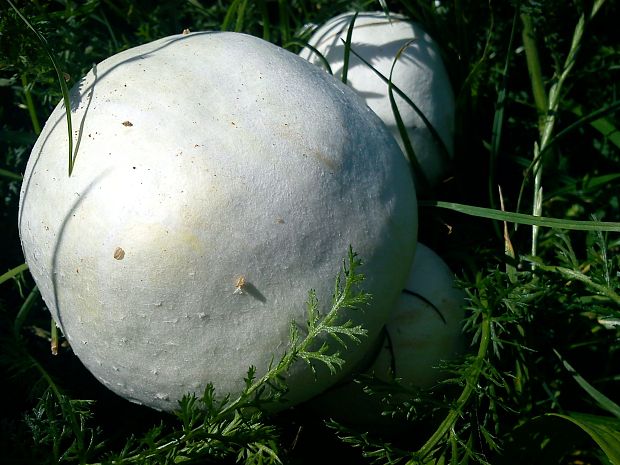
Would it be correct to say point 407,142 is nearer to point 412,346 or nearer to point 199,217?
point 412,346

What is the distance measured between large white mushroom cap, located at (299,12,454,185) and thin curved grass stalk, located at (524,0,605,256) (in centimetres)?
27

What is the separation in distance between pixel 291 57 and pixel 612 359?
1.32 metres

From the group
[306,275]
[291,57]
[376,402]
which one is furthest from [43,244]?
[376,402]

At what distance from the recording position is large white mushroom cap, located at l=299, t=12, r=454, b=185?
192 centimetres

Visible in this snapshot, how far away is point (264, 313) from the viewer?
4.49 feet

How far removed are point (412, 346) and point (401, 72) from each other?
76 cm

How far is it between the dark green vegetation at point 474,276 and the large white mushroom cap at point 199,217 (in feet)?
0.38

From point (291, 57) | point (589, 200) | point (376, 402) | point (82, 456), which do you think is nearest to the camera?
point (82, 456)

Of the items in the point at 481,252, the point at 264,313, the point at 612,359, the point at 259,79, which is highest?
the point at 259,79

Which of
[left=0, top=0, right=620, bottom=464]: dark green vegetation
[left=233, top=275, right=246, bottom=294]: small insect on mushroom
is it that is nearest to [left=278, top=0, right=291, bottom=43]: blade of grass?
[left=0, top=0, right=620, bottom=464]: dark green vegetation

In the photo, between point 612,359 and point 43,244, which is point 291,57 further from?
point 612,359

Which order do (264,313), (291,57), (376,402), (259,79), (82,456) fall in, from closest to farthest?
(82,456) → (264,313) → (259,79) → (291,57) → (376,402)

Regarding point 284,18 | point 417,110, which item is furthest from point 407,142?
point 284,18

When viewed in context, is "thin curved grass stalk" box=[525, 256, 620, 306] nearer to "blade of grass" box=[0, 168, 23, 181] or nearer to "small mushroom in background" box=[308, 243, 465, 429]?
"small mushroom in background" box=[308, 243, 465, 429]
